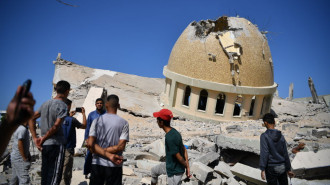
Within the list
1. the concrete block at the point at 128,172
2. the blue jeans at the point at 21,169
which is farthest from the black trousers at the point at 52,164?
the concrete block at the point at 128,172

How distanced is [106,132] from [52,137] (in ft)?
3.39

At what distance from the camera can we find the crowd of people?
3.81 m

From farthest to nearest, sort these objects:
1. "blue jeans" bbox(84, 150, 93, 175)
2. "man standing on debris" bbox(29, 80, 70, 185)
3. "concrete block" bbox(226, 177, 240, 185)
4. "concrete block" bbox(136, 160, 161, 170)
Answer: "concrete block" bbox(136, 160, 161, 170), "concrete block" bbox(226, 177, 240, 185), "blue jeans" bbox(84, 150, 93, 175), "man standing on debris" bbox(29, 80, 70, 185)

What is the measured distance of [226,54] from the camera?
15.6m

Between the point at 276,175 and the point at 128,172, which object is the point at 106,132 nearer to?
the point at 128,172

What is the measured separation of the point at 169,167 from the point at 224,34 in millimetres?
13285

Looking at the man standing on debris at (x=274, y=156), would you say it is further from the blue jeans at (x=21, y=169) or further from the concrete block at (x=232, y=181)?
the blue jeans at (x=21, y=169)

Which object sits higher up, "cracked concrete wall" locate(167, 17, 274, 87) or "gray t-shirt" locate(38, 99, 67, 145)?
"cracked concrete wall" locate(167, 17, 274, 87)

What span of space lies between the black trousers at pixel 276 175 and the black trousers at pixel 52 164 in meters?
3.73

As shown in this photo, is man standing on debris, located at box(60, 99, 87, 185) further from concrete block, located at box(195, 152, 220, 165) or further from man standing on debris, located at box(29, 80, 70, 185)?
concrete block, located at box(195, 152, 220, 165)

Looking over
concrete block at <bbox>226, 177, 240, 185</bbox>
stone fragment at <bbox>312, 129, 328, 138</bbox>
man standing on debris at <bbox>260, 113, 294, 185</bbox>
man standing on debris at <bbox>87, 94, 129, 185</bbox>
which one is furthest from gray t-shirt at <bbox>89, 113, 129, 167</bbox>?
stone fragment at <bbox>312, 129, 328, 138</bbox>

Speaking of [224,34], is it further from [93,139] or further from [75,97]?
[93,139]

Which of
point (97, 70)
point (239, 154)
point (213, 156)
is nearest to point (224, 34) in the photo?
point (239, 154)

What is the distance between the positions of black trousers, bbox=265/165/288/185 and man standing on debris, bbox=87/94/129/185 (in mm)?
2794
